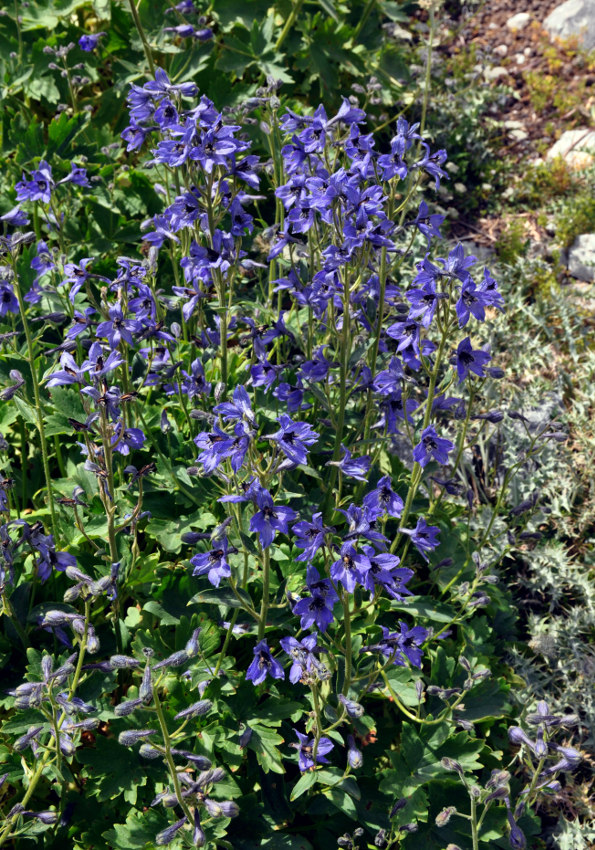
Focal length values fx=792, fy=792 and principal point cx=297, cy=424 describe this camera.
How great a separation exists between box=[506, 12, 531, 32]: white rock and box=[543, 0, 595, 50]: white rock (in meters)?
0.28

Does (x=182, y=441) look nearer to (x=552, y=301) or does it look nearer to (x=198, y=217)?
(x=198, y=217)

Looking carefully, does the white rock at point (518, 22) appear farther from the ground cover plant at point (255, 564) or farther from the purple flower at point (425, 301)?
the purple flower at point (425, 301)

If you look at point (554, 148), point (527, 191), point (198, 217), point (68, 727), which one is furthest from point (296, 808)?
point (554, 148)

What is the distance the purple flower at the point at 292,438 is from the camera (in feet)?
7.52

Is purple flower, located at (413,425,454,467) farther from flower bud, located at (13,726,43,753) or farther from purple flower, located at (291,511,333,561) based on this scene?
flower bud, located at (13,726,43,753)

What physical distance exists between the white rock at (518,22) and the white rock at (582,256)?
114 inches

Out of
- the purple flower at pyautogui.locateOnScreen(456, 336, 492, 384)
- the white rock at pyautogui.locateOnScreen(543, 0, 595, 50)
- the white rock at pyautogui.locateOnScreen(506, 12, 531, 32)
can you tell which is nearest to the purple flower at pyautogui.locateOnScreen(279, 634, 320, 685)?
the purple flower at pyautogui.locateOnScreen(456, 336, 492, 384)

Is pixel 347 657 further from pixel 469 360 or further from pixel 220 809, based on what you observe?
pixel 469 360

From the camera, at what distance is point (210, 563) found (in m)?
2.68

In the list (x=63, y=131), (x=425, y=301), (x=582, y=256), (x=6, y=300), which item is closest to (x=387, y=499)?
(x=425, y=301)

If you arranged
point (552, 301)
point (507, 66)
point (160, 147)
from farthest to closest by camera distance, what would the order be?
point (507, 66) < point (552, 301) < point (160, 147)

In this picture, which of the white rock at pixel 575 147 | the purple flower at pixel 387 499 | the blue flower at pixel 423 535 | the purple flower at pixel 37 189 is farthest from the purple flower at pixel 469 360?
the white rock at pixel 575 147

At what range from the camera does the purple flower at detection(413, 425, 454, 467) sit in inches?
111

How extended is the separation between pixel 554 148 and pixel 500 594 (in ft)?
15.0
